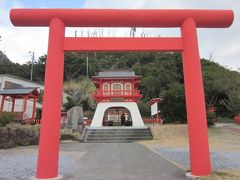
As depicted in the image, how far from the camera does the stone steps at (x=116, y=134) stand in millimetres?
19130

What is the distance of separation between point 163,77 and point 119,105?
21.6 metres

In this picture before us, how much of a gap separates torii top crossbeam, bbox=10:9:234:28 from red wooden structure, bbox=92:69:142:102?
17315mm

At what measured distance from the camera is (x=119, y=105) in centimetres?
2411

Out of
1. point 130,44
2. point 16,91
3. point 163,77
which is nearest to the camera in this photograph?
point 130,44

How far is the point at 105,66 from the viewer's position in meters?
53.1

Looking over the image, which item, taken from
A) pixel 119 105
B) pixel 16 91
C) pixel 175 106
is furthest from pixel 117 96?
pixel 16 91

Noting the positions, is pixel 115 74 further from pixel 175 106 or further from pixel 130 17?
pixel 130 17

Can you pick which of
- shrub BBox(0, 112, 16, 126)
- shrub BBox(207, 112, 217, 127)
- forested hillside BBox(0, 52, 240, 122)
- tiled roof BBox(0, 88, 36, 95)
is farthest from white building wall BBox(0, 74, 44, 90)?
shrub BBox(207, 112, 217, 127)

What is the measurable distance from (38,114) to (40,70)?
22111 mm

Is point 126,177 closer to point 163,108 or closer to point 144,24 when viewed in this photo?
point 144,24

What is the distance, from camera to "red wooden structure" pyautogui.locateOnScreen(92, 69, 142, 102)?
24.3m

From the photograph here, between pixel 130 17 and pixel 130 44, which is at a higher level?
pixel 130 17

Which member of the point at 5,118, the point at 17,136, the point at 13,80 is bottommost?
the point at 17,136

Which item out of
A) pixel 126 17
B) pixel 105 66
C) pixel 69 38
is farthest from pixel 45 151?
pixel 105 66
